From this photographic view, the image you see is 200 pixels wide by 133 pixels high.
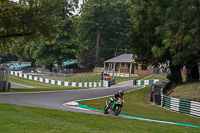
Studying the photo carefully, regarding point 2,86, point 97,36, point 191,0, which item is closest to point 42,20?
point 2,86

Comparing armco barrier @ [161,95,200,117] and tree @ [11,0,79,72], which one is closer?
armco barrier @ [161,95,200,117]

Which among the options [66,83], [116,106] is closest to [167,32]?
[116,106]

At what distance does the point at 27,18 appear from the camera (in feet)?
78.8

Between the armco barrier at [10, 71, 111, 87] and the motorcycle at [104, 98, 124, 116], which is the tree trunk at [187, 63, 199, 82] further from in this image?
the motorcycle at [104, 98, 124, 116]

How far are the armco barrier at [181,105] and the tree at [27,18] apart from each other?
12.0 meters

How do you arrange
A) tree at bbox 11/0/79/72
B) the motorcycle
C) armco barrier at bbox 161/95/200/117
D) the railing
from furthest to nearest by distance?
tree at bbox 11/0/79/72 → the railing → armco barrier at bbox 161/95/200/117 → the motorcycle

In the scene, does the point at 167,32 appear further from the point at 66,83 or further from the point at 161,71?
the point at 161,71

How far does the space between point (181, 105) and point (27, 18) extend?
14.7 m

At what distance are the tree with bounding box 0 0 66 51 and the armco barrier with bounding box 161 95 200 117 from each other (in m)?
12.0

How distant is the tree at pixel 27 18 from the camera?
22.7m

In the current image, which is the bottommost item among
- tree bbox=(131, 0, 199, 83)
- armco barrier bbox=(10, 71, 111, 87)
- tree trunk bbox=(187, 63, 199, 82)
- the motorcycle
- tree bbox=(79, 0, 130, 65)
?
armco barrier bbox=(10, 71, 111, 87)

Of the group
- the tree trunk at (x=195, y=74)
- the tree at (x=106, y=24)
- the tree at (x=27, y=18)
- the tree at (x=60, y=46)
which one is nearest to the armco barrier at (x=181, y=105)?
the tree trunk at (x=195, y=74)

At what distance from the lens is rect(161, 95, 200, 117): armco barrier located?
61.0 feet

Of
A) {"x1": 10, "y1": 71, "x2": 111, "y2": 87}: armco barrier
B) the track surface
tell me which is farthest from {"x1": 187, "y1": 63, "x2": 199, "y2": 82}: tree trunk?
{"x1": 10, "y1": 71, "x2": 111, "y2": 87}: armco barrier
